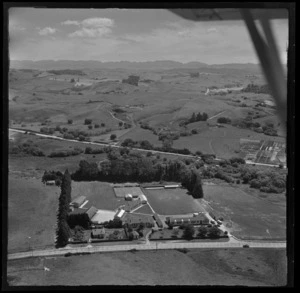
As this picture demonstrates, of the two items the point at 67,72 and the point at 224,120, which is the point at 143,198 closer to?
the point at 224,120

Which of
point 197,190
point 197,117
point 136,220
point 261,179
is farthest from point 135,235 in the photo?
point 197,117

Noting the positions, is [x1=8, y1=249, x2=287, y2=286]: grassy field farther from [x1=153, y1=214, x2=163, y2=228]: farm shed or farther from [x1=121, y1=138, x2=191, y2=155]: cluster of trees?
[x1=121, y1=138, x2=191, y2=155]: cluster of trees

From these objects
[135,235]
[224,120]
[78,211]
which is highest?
[224,120]

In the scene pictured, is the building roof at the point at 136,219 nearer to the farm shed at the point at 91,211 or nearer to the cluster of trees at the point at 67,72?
the farm shed at the point at 91,211

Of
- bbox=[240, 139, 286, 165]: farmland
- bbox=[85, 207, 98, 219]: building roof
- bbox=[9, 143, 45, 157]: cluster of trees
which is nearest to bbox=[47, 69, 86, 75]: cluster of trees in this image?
bbox=[9, 143, 45, 157]: cluster of trees

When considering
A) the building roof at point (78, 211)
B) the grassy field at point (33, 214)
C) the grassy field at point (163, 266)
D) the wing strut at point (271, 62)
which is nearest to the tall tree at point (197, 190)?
the grassy field at point (163, 266)
